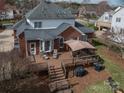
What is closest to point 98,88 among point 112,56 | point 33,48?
point 112,56

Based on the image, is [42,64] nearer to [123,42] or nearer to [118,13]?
[123,42]

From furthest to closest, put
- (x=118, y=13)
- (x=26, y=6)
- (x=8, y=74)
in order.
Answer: (x=26, y=6)
(x=118, y=13)
(x=8, y=74)

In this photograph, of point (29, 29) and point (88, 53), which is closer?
point (88, 53)

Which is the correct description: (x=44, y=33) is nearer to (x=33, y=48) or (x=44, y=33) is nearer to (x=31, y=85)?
(x=33, y=48)

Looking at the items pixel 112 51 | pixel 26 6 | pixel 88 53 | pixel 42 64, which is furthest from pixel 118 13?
pixel 26 6

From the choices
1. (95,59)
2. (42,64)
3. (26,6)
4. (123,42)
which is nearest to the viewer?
(42,64)

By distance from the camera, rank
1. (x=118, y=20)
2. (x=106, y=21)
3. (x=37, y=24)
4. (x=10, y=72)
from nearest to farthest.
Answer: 1. (x=10, y=72)
2. (x=37, y=24)
3. (x=118, y=20)
4. (x=106, y=21)
